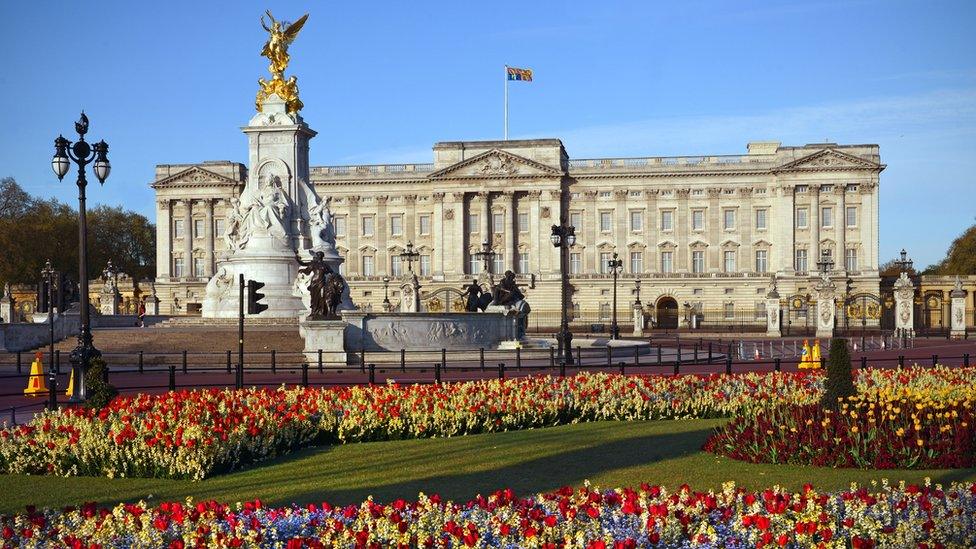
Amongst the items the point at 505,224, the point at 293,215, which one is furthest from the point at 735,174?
the point at 293,215

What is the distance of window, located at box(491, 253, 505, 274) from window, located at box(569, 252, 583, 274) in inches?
264

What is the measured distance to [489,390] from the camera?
1892 centimetres

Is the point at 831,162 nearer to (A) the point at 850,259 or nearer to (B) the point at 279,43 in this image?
(A) the point at 850,259

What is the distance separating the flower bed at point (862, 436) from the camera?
12875mm

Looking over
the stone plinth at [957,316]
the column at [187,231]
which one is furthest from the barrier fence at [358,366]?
the column at [187,231]

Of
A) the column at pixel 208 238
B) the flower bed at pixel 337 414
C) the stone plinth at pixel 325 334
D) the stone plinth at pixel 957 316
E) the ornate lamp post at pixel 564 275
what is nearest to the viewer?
the flower bed at pixel 337 414

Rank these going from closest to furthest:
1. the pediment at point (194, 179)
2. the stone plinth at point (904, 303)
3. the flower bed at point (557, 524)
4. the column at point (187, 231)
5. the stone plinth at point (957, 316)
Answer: the flower bed at point (557, 524) < the stone plinth at point (957, 316) < the stone plinth at point (904, 303) < the pediment at point (194, 179) < the column at point (187, 231)

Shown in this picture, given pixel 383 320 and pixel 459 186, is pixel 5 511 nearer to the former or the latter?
pixel 383 320

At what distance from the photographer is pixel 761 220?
324 ft

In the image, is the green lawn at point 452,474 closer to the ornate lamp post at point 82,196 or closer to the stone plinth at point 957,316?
A: the ornate lamp post at point 82,196

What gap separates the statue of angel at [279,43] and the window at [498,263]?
5726cm

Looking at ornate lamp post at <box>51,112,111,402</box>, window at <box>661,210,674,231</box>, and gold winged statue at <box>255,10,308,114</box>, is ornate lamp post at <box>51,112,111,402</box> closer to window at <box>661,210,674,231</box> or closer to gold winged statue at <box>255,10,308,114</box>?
gold winged statue at <box>255,10,308,114</box>

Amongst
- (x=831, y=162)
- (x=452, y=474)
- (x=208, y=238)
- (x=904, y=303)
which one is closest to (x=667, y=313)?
(x=831, y=162)

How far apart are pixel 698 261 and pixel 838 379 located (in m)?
86.5
